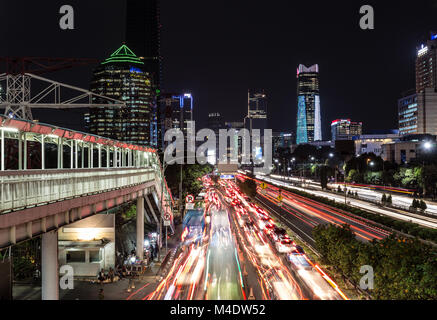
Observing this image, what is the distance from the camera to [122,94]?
15038 cm

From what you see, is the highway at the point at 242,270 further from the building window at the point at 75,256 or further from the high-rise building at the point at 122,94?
the high-rise building at the point at 122,94

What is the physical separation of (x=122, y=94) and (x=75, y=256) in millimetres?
137937

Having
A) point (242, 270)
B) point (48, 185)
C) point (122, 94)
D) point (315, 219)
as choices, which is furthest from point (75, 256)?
point (122, 94)

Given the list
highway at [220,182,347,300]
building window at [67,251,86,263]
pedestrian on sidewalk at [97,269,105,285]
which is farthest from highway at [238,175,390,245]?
building window at [67,251,86,263]

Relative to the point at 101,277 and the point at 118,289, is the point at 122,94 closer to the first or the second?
the point at 101,277

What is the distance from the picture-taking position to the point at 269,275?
68.3 ft

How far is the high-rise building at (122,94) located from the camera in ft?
477

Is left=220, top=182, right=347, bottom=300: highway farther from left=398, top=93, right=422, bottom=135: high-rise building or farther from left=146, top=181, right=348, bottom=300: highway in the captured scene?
left=398, top=93, right=422, bottom=135: high-rise building

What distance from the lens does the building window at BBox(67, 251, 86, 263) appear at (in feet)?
71.7

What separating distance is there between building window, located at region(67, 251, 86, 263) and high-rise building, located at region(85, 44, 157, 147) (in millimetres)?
123349

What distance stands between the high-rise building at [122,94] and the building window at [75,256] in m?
123

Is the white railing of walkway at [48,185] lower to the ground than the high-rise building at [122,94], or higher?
lower

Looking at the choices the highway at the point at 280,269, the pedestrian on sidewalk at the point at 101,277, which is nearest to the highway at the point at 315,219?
the highway at the point at 280,269
